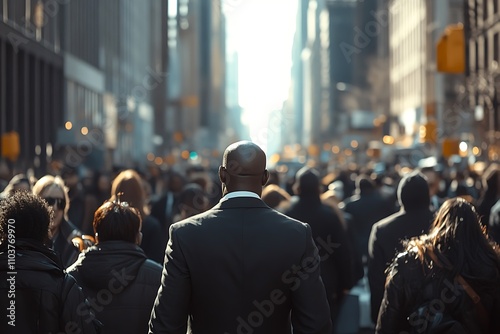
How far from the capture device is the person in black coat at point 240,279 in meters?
4.80

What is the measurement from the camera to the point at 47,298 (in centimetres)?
476

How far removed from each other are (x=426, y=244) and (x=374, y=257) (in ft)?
7.79

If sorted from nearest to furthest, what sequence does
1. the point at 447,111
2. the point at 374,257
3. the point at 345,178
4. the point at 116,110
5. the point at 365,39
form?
the point at 374,257 → the point at 345,178 → the point at 447,111 → the point at 116,110 → the point at 365,39

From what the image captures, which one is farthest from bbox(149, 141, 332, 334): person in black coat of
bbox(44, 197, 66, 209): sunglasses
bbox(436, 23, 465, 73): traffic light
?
bbox(436, 23, 465, 73): traffic light

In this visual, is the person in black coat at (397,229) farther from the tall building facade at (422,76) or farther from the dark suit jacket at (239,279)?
the tall building facade at (422,76)

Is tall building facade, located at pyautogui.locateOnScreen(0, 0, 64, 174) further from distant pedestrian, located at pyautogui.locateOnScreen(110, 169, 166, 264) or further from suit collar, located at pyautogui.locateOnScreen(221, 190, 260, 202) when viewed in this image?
suit collar, located at pyautogui.locateOnScreen(221, 190, 260, 202)

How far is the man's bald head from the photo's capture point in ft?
16.3

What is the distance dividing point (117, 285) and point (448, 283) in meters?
1.83

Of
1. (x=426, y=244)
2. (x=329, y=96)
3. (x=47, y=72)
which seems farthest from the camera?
(x=329, y=96)

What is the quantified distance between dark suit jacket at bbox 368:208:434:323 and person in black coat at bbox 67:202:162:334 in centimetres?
235

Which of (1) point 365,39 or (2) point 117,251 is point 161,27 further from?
(2) point 117,251

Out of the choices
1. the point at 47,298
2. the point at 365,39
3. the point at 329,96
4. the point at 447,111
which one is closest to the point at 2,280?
the point at 47,298

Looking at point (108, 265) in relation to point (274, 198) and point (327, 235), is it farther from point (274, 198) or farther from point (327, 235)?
point (274, 198)

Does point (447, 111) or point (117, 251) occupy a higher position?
point (447, 111)
